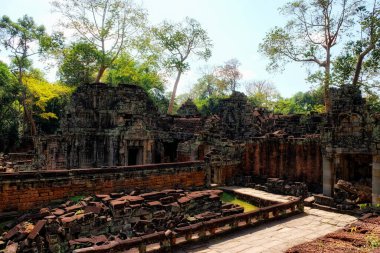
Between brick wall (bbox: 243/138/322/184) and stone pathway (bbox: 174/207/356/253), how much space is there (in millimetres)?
3962

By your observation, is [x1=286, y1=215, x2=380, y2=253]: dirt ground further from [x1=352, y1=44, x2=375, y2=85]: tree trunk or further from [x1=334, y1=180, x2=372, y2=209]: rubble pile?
[x1=352, y1=44, x2=375, y2=85]: tree trunk

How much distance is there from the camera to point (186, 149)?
21828 mm

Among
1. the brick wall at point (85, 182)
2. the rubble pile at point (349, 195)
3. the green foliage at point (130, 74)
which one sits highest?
the green foliage at point (130, 74)

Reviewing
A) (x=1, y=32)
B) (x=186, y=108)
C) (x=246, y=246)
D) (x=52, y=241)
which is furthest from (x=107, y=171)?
(x=1, y=32)

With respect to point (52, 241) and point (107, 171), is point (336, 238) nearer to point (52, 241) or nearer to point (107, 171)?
point (52, 241)

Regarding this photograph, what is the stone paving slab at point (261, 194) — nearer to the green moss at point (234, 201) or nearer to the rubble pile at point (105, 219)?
the green moss at point (234, 201)

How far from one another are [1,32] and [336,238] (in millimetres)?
36786

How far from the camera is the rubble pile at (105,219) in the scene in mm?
8961

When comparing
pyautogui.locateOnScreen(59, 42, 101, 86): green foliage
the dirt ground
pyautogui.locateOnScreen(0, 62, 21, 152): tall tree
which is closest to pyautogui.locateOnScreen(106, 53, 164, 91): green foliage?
pyautogui.locateOnScreen(59, 42, 101, 86): green foliage

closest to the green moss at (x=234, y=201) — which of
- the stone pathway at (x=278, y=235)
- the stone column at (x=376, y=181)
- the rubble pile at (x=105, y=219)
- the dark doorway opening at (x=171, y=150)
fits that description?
the rubble pile at (x=105, y=219)

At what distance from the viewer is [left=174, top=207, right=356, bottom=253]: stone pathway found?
28.8 ft

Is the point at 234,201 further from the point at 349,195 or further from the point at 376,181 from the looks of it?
the point at 376,181

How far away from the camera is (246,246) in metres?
8.97

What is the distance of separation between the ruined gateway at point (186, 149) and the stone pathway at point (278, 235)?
6.09ft
